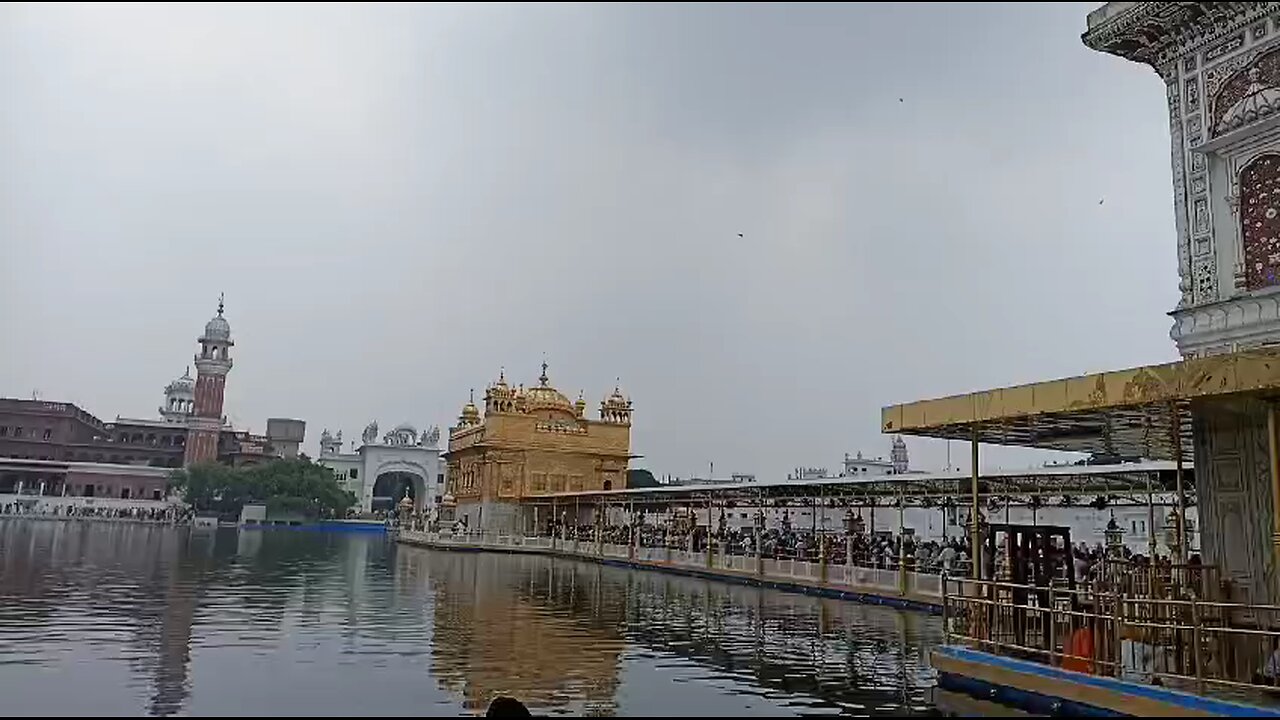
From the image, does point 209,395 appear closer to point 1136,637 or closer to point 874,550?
point 874,550

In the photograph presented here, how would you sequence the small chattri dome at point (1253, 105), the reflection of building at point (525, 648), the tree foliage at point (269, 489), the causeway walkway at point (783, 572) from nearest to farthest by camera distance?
the reflection of building at point (525, 648) → the small chattri dome at point (1253, 105) → the causeway walkway at point (783, 572) → the tree foliage at point (269, 489)

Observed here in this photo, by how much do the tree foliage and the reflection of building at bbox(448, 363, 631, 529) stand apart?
2450 centimetres

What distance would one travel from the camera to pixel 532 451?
4653 centimetres

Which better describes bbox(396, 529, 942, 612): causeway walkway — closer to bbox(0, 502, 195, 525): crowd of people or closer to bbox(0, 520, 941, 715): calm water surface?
bbox(0, 520, 941, 715): calm water surface

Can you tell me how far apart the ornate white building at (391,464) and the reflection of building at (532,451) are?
118ft

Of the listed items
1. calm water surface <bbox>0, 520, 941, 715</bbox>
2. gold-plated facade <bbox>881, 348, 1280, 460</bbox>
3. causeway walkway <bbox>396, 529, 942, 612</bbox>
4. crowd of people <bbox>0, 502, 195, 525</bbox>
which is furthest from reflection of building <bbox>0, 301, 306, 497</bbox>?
gold-plated facade <bbox>881, 348, 1280, 460</bbox>

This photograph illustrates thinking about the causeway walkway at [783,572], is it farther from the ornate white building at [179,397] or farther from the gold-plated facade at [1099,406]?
the ornate white building at [179,397]

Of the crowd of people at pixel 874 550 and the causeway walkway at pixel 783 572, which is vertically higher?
the crowd of people at pixel 874 550

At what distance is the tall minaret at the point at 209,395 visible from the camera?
→ 281 ft

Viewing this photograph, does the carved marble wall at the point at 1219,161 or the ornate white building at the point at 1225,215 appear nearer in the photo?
the ornate white building at the point at 1225,215

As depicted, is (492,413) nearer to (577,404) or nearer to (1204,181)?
(577,404)

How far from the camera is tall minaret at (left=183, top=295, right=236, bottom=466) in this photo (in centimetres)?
8550

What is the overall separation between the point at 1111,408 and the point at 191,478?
242 feet

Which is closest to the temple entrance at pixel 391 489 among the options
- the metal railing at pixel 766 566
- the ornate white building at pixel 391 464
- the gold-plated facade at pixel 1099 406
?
the ornate white building at pixel 391 464
